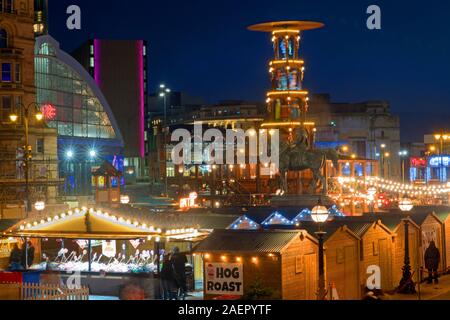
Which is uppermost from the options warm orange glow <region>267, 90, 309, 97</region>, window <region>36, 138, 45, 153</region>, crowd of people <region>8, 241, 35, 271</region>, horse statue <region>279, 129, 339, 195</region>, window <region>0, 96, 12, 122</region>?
warm orange glow <region>267, 90, 309, 97</region>

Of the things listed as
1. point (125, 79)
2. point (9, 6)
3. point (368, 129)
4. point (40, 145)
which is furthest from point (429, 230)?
point (368, 129)

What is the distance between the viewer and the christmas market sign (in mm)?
24453

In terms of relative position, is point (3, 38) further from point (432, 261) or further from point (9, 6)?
point (432, 261)

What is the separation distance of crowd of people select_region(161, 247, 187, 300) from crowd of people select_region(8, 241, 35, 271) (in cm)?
588

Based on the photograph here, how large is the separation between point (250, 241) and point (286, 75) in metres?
43.9

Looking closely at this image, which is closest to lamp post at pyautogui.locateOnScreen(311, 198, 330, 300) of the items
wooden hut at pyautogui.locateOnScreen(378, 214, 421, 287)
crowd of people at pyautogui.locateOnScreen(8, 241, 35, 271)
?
wooden hut at pyautogui.locateOnScreen(378, 214, 421, 287)

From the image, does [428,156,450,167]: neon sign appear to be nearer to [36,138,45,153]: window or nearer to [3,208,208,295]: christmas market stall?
[36,138,45,153]: window

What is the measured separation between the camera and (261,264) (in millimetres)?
24172

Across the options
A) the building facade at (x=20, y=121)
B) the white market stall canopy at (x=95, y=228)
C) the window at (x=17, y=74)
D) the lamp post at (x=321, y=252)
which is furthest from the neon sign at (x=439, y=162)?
the lamp post at (x=321, y=252)

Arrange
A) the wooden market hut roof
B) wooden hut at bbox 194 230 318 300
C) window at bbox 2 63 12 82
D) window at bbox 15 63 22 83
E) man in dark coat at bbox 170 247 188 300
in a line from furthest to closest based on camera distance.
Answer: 1. window at bbox 15 63 22 83
2. window at bbox 2 63 12 82
3. man in dark coat at bbox 170 247 188 300
4. the wooden market hut roof
5. wooden hut at bbox 194 230 318 300

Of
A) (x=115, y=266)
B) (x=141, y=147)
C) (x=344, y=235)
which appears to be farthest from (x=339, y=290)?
(x=141, y=147)

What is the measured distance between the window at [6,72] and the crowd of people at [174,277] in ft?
132
